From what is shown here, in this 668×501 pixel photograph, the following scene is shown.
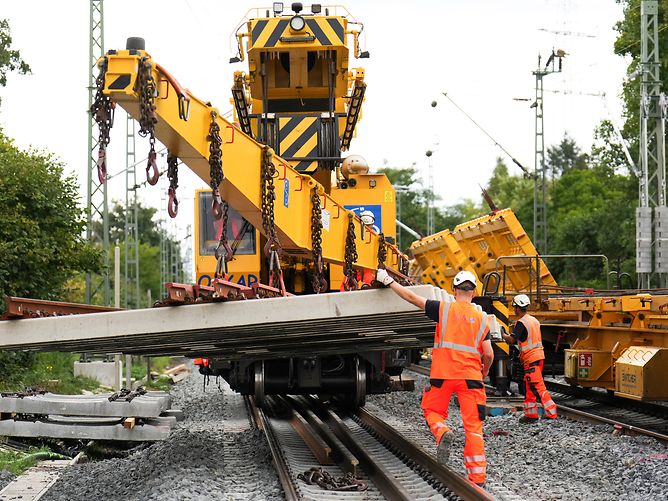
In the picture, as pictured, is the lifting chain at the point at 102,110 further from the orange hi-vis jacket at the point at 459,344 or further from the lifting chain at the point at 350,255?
the lifting chain at the point at 350,255

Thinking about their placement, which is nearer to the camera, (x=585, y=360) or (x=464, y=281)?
(x=464, y=281)

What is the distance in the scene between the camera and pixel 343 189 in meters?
13.9

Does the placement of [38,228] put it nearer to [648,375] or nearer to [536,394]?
[536,394]

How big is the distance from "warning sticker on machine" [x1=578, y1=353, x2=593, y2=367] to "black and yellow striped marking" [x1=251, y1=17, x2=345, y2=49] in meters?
5.62

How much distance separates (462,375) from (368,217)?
17.0ft

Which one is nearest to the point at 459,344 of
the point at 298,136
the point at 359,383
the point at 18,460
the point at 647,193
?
the point at 359,383

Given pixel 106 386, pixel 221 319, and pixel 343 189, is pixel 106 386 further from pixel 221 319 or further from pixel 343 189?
pixel 221 319

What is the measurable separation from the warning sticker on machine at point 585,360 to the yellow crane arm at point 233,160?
4422 mm

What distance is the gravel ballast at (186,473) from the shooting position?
27.6 ft

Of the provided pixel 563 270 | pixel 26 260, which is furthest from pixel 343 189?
pixel 563 270

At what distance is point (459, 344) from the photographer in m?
8.30

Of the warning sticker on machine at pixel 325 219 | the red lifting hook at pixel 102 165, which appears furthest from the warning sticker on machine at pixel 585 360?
the red lifting hook at pixel 102 165

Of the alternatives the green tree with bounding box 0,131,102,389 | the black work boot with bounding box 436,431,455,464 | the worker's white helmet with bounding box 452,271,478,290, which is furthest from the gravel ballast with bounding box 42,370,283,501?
the green tree with bounding box 0,131,102,389

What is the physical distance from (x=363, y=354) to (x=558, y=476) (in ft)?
12.1
